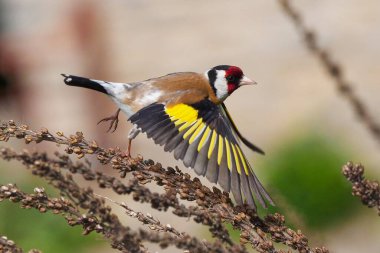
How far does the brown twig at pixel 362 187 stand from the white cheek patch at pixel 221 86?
1421 millimetres

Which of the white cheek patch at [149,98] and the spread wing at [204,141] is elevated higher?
Answer: the white cheek patch at [149,98]

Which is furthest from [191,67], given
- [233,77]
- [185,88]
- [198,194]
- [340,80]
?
[340,80]

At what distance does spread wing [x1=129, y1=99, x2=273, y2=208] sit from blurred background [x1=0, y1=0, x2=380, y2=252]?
11.8 feet

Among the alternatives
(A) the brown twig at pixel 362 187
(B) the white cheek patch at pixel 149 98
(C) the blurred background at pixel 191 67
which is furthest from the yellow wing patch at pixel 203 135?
(C) the blurred background at pixel 191 67

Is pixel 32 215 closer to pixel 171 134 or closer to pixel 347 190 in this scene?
pixel 347 190

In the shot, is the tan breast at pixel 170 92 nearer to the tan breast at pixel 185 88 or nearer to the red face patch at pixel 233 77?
the tan breast at pixel 185 88

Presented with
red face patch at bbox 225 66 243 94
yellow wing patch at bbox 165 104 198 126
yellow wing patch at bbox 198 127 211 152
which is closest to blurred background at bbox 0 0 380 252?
red face patch at bbox 225 66 243 94

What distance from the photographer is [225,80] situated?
3.75 m

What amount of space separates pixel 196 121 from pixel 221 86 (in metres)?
0.52

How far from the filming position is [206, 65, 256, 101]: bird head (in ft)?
12.0

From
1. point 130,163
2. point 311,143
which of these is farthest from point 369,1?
point 130,163

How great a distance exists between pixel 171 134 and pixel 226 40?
572cm

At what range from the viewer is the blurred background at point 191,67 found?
712cm

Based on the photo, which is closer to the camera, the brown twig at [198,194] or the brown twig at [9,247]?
the brown twig at [9,247]
